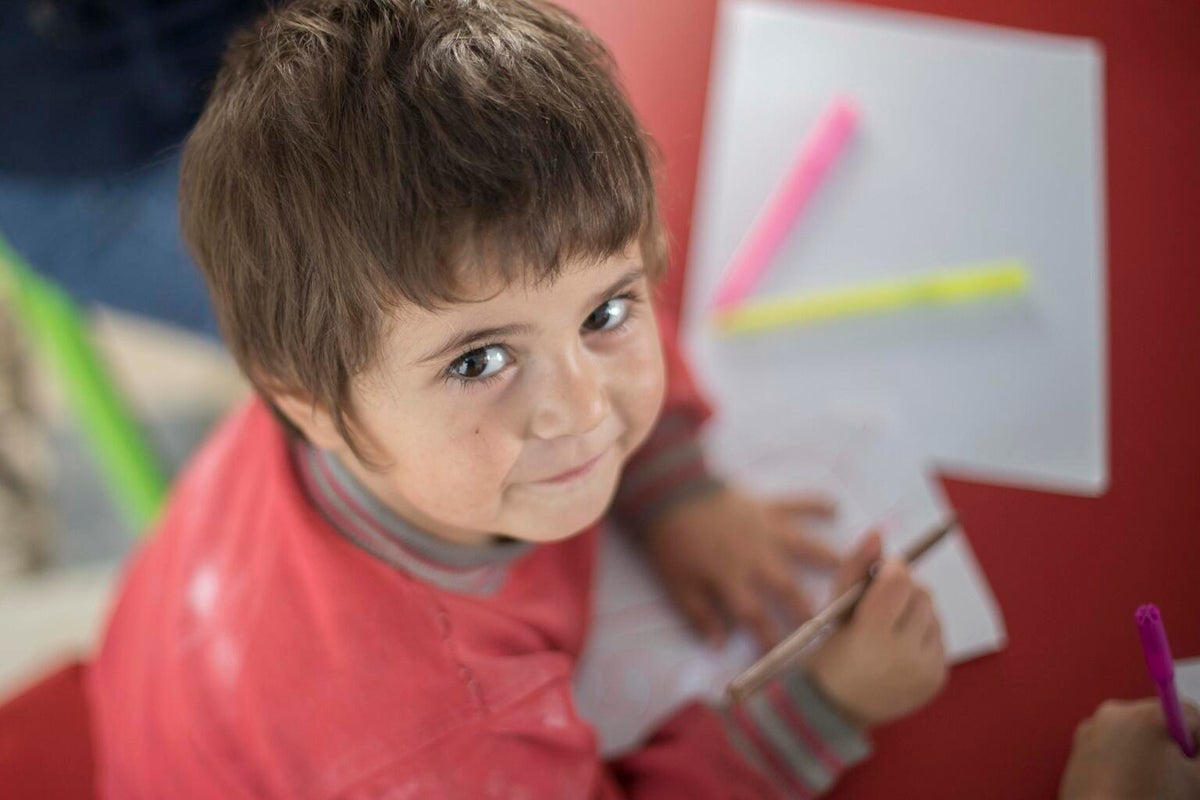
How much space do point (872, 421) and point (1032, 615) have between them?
0.15 meters

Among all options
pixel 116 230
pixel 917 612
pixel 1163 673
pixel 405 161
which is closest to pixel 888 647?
pixel 917 612

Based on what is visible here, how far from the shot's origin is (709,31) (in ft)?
2.56

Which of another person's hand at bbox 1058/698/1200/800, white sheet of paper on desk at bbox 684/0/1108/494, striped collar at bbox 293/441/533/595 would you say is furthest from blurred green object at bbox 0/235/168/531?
another person's hand at bbox 1058/698/1200/800

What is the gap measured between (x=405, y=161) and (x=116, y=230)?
482 millimetres

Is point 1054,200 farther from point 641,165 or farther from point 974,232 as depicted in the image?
point 641,165

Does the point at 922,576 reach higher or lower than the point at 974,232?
lower

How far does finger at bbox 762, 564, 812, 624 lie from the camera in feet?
2.11

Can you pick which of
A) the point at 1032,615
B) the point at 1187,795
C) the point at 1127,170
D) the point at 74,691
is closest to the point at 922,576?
the point at 1032,615

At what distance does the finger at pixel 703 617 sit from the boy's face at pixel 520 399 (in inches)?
5.2

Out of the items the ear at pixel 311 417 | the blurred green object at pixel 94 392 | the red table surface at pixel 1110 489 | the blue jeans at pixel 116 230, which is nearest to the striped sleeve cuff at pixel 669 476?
the red table surface at pixel 1110 489

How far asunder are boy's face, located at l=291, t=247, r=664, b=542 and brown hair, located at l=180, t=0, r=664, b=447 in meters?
0.01

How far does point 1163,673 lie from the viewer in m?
0.48

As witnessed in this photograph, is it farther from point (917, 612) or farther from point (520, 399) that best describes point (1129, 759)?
point (520, 399)

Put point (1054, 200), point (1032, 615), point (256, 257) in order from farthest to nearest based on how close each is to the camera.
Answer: point (1054, 200) < point (1032, 615) < point (256, 257)
